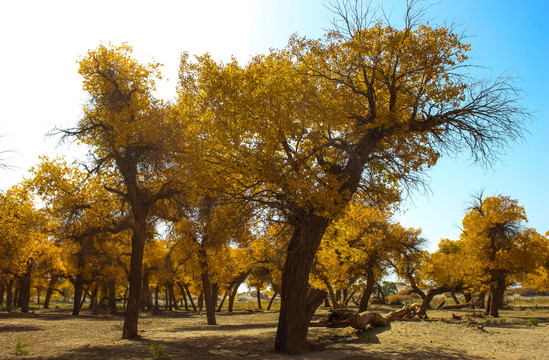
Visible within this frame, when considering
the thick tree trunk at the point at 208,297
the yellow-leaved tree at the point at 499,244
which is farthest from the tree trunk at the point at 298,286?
the yellow-leaved tree at the point at 499,244

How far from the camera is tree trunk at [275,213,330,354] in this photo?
10172 mm

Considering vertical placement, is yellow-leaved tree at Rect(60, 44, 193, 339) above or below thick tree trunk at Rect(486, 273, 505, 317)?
above

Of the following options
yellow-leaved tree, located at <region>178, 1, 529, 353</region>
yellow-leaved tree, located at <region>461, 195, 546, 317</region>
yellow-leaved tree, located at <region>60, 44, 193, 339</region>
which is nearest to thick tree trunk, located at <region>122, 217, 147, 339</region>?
yellow-leaved tree, located at <region>60, 44, 193, 339</region>

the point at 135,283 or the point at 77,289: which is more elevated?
the point at 135,283

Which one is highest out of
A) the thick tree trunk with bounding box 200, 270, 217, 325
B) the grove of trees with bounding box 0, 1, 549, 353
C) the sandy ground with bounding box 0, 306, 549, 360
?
the grove of trees with bounding box 0, 1, 549, 353

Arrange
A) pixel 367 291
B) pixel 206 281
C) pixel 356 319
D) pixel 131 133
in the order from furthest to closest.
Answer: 1. pixel 367 291
2. pixel 206 281
3. pixel 356 319
4. pixel 131 133

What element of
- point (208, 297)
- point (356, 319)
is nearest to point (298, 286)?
point (356, 319)

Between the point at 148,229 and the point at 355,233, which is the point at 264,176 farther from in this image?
the point at 355,233

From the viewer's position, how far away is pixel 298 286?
1038 centimetres

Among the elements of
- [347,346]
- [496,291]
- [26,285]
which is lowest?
Result: [347,346]

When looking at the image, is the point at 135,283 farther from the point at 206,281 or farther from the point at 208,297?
the point at 208,297

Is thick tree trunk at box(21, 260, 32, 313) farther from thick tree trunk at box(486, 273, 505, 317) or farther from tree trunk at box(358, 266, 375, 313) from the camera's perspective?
thick tree trunk at box(486, 273, 505, 317)

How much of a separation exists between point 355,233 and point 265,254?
32.9ft

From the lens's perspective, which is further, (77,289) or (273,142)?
(77,289)
